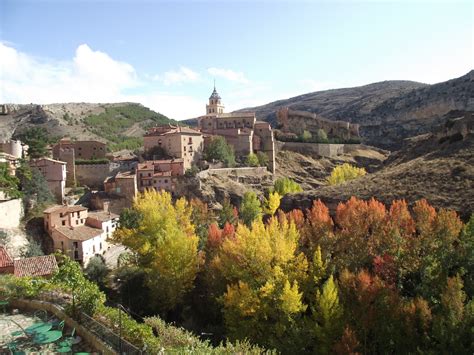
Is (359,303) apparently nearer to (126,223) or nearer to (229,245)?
(229,245)

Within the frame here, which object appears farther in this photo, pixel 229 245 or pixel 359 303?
pixel 229 245

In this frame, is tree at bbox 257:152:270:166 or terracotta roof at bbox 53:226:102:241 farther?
tree at bbox 257:152:270:166

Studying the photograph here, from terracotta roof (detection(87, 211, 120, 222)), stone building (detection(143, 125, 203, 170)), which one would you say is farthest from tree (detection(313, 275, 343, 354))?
stone building (detection(143, 125, 203, 170))

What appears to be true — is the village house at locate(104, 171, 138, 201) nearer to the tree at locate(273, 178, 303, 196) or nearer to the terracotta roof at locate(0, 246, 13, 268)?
the tree at locate(273, 178, 303, 196)

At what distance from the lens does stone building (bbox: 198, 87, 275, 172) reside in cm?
6650

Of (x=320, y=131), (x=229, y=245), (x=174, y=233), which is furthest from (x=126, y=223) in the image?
(x=320, y=131)

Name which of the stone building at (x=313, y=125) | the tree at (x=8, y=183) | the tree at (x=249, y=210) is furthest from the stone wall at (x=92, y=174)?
the stone building at (x=313, y=125)

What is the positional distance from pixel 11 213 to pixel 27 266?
12.6 metres

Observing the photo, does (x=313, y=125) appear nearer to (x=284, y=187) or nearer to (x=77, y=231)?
(x=284, y=187)

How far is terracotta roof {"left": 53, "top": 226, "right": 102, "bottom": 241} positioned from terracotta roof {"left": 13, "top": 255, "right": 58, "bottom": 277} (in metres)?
10.1

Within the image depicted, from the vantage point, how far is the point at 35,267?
2431cm

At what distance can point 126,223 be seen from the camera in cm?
3928

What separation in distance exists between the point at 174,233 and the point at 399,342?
17.0 meters

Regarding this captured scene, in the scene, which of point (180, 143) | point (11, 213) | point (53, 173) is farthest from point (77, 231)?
point (180, 143)
